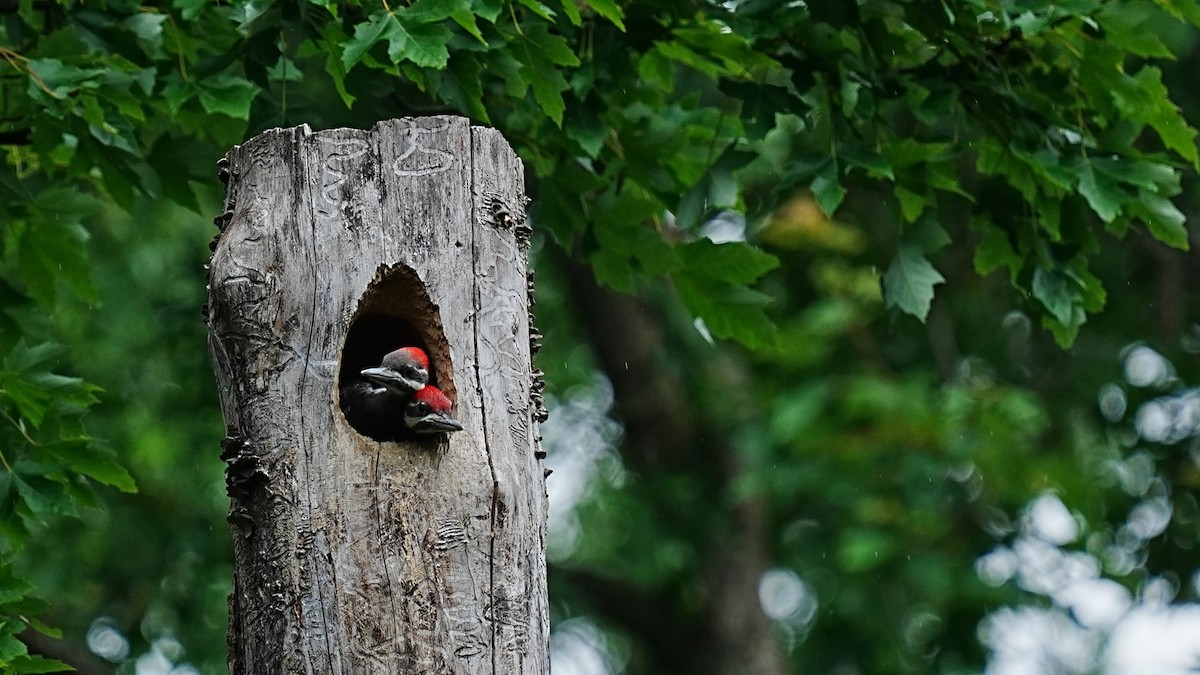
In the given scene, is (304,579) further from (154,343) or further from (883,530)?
(154,343)

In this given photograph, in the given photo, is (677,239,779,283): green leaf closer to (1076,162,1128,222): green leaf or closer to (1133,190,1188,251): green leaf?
(1076,162,1128,222): green leaf

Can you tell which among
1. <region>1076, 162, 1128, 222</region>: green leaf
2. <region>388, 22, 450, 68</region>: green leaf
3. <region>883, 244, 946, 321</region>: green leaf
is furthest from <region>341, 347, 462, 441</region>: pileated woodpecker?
<region>1076, 162, 1128, 222</region>: green leaf

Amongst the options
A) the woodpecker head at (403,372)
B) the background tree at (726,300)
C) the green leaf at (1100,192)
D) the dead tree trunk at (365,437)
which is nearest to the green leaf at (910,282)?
the background tree at (726,300)

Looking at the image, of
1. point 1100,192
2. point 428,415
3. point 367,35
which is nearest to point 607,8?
point 367,35

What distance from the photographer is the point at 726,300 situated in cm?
508

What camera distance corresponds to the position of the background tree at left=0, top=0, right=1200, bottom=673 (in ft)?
15.4

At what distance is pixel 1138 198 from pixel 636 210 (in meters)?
1.59

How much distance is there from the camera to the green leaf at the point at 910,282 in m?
4.80

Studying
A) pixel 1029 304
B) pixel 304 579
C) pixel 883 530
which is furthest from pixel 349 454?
pixel 883 530

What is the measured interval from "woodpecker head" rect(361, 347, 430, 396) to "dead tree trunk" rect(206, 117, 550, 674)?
0.05 meters

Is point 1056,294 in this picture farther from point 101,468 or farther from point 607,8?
point 101,468

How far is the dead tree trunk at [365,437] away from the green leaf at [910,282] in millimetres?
1494

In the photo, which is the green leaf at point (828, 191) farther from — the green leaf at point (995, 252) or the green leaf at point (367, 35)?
the green leaf at point (367, 35)

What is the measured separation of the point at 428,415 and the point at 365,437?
0.18 meters
